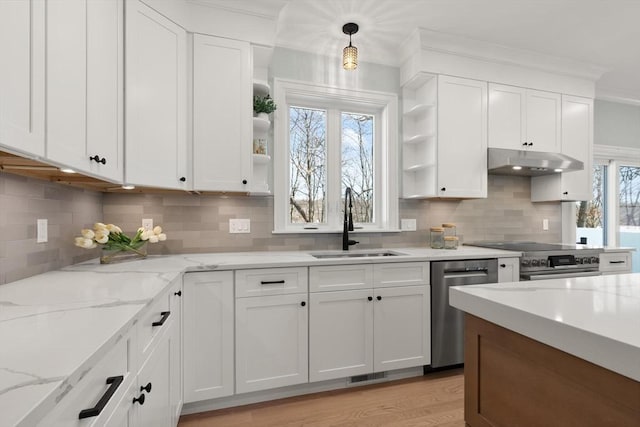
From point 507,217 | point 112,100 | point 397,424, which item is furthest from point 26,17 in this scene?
point 507,217

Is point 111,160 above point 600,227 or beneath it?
above

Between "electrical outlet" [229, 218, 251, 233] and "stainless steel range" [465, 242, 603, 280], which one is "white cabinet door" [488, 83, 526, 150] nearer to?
"stainless steel range" [465, 242, 603, 280]

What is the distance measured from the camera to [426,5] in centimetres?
225

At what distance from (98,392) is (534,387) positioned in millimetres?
1086

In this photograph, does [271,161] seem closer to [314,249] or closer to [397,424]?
[314,249]

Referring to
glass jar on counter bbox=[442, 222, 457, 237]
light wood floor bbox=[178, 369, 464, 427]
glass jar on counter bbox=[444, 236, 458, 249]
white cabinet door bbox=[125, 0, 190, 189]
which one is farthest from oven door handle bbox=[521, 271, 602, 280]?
white cabinet door bbox=[125, 0, 190, 189]

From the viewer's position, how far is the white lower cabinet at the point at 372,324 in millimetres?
2131

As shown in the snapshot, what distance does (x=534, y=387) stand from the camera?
0.82 m

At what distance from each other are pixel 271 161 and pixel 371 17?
1332 mm

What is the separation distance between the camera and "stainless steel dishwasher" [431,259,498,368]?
238 centimetres

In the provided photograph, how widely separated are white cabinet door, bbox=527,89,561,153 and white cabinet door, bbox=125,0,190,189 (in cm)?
303

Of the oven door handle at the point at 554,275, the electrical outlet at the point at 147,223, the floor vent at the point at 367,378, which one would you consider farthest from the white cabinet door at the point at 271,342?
the oven door handle at the point at 554,275

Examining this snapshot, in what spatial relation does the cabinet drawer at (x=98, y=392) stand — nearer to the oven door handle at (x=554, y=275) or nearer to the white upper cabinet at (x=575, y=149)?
the oven door handle at (x=554, y=275)

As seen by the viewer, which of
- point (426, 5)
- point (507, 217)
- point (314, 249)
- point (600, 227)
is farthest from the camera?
point (600, 227)
